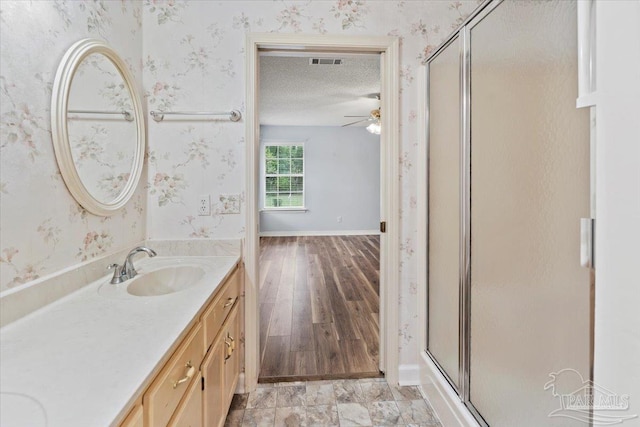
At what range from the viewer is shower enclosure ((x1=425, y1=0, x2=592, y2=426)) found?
79cm

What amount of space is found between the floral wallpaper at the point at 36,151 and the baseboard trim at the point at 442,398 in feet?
5.81

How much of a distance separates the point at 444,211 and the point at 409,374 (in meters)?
1.02

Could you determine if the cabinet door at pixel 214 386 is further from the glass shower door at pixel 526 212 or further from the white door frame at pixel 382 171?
the glass shower door at pixel 526 212

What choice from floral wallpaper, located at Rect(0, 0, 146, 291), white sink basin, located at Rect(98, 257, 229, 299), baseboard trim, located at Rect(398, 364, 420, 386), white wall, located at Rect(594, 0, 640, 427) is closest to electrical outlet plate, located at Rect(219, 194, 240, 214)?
white sink basin, located at Rect(98, 257, 229, 299)

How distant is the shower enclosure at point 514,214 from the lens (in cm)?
79

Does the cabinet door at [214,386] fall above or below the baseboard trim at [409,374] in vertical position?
above

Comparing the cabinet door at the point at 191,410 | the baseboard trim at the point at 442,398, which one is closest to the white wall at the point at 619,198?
the baseboard trim at the point at 442,398

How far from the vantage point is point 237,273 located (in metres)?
1.62

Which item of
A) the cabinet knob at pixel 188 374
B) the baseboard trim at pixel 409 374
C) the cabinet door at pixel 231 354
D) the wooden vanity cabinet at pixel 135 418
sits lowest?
the baseboard trim at pixel 409 374

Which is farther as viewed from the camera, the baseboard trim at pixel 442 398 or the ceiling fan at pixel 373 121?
the ceiling fan at pixel 373 121

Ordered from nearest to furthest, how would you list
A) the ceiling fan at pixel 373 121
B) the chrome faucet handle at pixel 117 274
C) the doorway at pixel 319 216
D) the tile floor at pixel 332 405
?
the chrome faucet handle at pixel 117 274 < the tile floor at pixel 332 405 < the doorway at pixel 319 216 < the ceiling fan at pixel 373 121

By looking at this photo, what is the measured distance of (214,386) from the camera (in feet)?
3.91

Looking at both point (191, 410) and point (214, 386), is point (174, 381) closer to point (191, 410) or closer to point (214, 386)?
point (191, 410)

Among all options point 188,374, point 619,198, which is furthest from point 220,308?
point 619,198
